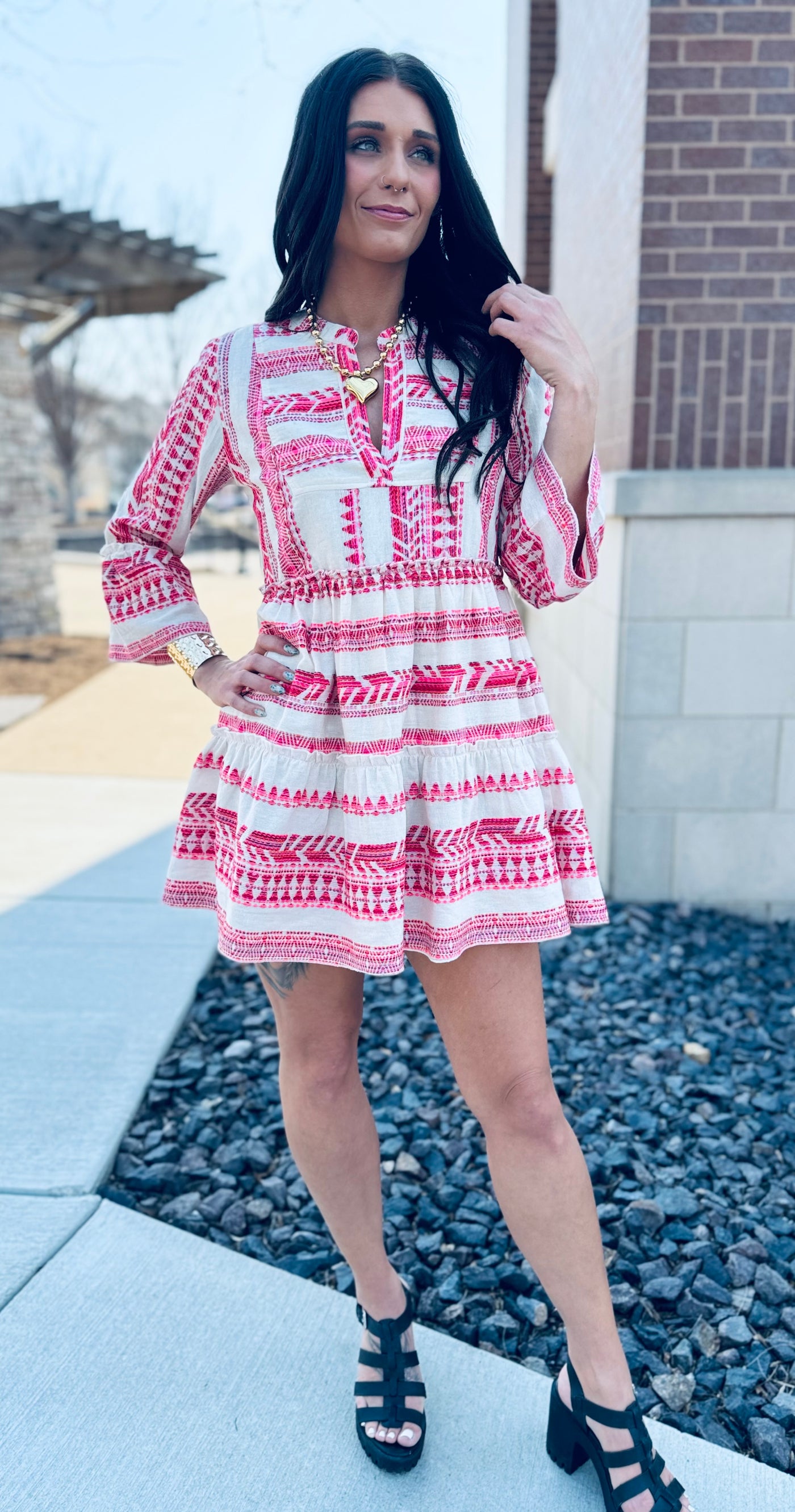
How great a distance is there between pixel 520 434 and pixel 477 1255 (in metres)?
1.67

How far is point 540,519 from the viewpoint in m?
1.63

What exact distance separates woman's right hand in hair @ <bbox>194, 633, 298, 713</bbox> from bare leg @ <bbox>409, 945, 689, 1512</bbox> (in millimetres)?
487

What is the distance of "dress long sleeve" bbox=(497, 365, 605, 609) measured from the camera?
1621 millimetres

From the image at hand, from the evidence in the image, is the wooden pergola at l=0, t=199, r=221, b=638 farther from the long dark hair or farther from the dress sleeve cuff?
the dress sleeve cuff

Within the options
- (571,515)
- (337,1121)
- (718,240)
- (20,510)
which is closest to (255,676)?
(571,515)

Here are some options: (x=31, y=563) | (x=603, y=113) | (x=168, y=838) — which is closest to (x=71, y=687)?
(x=31, y=563)

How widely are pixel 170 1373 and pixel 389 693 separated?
4.21ft

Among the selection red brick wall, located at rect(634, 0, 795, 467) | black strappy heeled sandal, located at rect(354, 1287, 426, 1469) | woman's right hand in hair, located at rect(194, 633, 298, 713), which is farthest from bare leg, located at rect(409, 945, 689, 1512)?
red brick wall, located at rect(634, 0, 795, 467)

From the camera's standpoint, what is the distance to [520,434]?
1689 millimetres

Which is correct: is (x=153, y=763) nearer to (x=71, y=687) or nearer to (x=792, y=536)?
(x=71, y=687)

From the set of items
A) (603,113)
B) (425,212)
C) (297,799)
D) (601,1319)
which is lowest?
(601,1319)

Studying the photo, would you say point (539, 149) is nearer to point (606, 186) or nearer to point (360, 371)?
point (606, 186)

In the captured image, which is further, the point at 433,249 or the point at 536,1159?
the point at 433,249

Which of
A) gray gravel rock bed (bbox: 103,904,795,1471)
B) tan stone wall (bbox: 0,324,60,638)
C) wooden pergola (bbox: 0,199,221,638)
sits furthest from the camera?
tan stone wall (bbox: 0,324,60,638)
